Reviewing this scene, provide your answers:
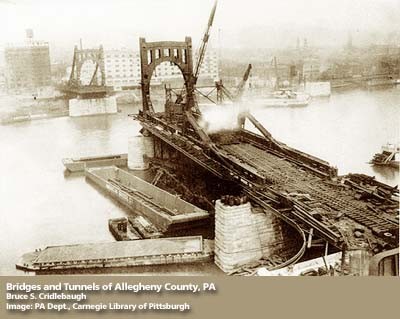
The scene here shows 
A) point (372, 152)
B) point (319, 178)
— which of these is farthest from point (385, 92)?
point (319, 178)

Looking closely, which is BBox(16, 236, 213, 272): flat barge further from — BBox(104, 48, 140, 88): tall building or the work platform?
BBox(104, 48, 140, 88): tall building

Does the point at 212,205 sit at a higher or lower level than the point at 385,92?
lower

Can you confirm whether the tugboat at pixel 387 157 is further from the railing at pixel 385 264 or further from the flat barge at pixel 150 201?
the railing at pixel 385 264

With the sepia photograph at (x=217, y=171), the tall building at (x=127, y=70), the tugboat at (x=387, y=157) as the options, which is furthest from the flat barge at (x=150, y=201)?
the tall building at (x=127, y=70)

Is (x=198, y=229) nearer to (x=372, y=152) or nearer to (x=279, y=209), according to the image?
(x=279, y=209)

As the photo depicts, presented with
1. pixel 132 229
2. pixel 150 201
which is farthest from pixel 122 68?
pixel 132 229

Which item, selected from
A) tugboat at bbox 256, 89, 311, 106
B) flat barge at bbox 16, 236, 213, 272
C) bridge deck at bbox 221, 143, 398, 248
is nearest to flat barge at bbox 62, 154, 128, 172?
bridge deck at bbox 221, 143, 398, 248

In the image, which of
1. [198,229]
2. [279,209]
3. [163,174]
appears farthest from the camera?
[163,174]
